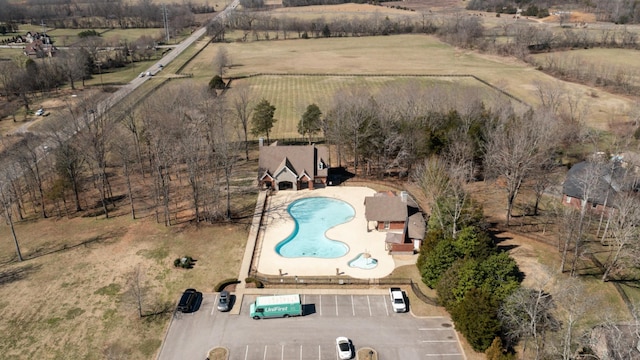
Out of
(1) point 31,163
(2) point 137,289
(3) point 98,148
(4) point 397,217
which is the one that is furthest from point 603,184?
(1) point 31,163

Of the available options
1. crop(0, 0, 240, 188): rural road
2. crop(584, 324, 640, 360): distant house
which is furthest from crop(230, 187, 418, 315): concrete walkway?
crop(0, 0, 240, 188): rural road

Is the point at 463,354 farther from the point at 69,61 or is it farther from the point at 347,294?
the point at 69,61

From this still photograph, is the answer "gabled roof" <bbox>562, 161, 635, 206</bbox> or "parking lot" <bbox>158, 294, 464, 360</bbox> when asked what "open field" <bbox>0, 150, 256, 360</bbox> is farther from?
"gabled roof" <bbox>562, 161, 635, 206</bbox>

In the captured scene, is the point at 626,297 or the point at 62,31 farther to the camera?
the point at 62,31

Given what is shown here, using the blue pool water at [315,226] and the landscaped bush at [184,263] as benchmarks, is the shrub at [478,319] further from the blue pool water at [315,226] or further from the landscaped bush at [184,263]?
the landscaped bush at [184,263]

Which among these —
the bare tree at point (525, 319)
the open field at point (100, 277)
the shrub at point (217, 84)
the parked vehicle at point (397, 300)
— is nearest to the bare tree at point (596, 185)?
the bare tree at point (525, 319)

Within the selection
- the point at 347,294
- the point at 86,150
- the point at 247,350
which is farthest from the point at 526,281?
the point at 86,150

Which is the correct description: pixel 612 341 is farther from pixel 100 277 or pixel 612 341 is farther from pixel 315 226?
pixel 100 277
